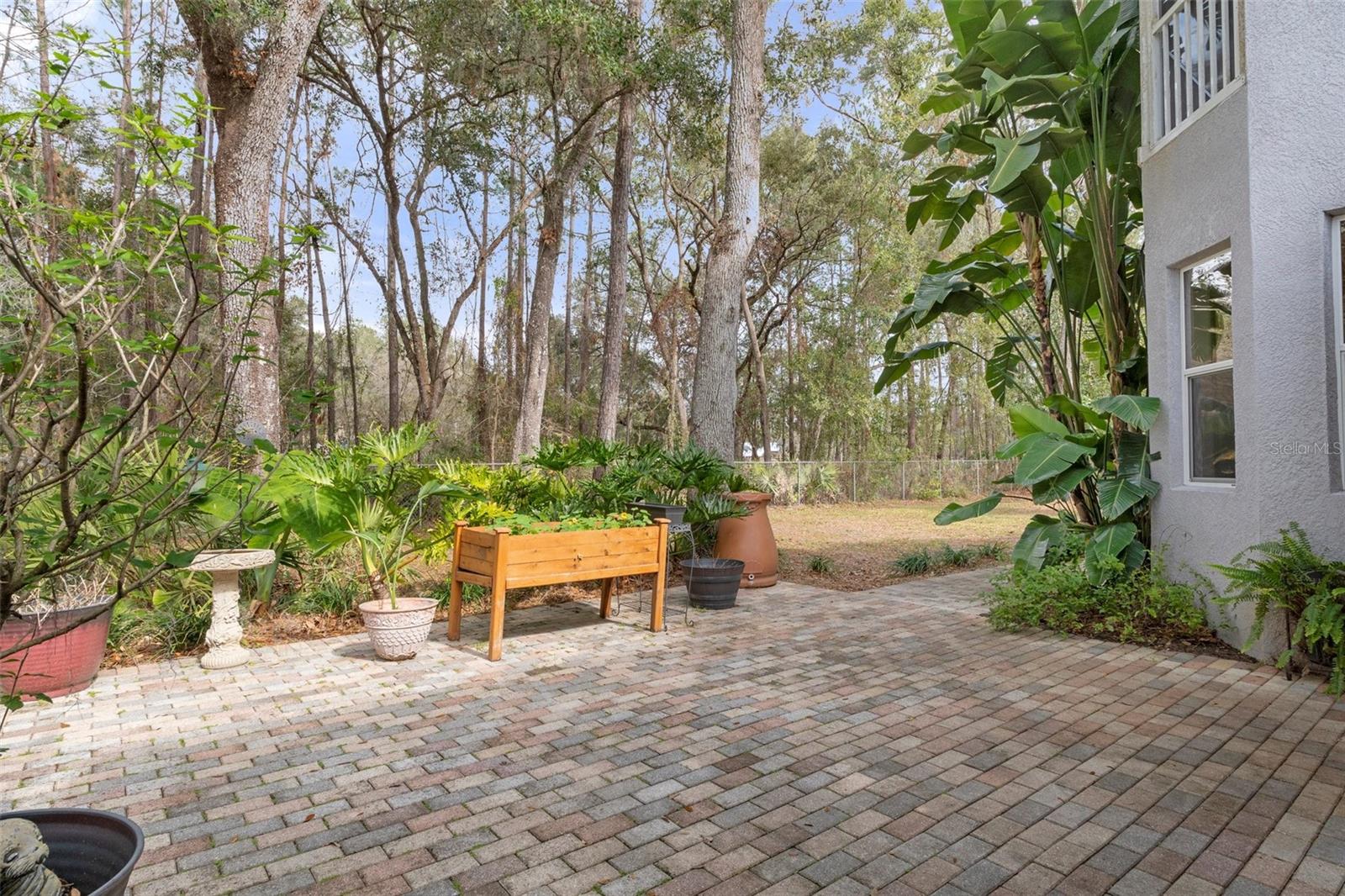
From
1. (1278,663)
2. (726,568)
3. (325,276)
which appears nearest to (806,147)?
(325,276)

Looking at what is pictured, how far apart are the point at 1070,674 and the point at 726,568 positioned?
2583 millimetres

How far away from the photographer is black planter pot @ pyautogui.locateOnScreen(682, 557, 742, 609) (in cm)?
591

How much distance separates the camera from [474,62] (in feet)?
41.6

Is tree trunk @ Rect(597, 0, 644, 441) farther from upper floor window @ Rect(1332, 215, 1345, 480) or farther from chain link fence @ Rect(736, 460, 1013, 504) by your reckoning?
upper floor window @ Rect(1332, 215, 1345, 480)

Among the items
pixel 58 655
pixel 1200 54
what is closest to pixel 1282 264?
pixel 1200 54

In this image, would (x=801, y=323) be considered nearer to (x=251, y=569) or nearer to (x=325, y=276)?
(x=325, y=276)

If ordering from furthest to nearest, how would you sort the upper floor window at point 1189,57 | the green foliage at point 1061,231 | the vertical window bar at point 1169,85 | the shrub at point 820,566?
the shrub at point 820,566
the green foliage at point 1061,231
the vertical window bar at point 1169,85
the upper floor window at point 1189,57

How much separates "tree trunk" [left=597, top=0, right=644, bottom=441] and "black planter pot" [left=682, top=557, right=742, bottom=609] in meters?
6.84

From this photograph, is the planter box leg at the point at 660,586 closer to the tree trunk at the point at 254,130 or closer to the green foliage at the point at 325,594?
the green foliage at the point at 325,594

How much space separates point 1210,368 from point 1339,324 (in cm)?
74

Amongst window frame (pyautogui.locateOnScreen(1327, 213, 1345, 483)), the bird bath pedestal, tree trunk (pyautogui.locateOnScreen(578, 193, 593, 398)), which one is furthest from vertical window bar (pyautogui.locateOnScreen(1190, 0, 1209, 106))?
tree trunk (pyautogui.locateOnScreen(578, 193, 593, 398))

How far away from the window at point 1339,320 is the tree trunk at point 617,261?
9.76 m

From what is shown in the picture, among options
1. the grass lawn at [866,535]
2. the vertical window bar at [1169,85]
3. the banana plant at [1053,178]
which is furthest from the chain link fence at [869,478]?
the vertical window bar at [1169,85]

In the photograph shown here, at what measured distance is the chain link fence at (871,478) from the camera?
17.3m
